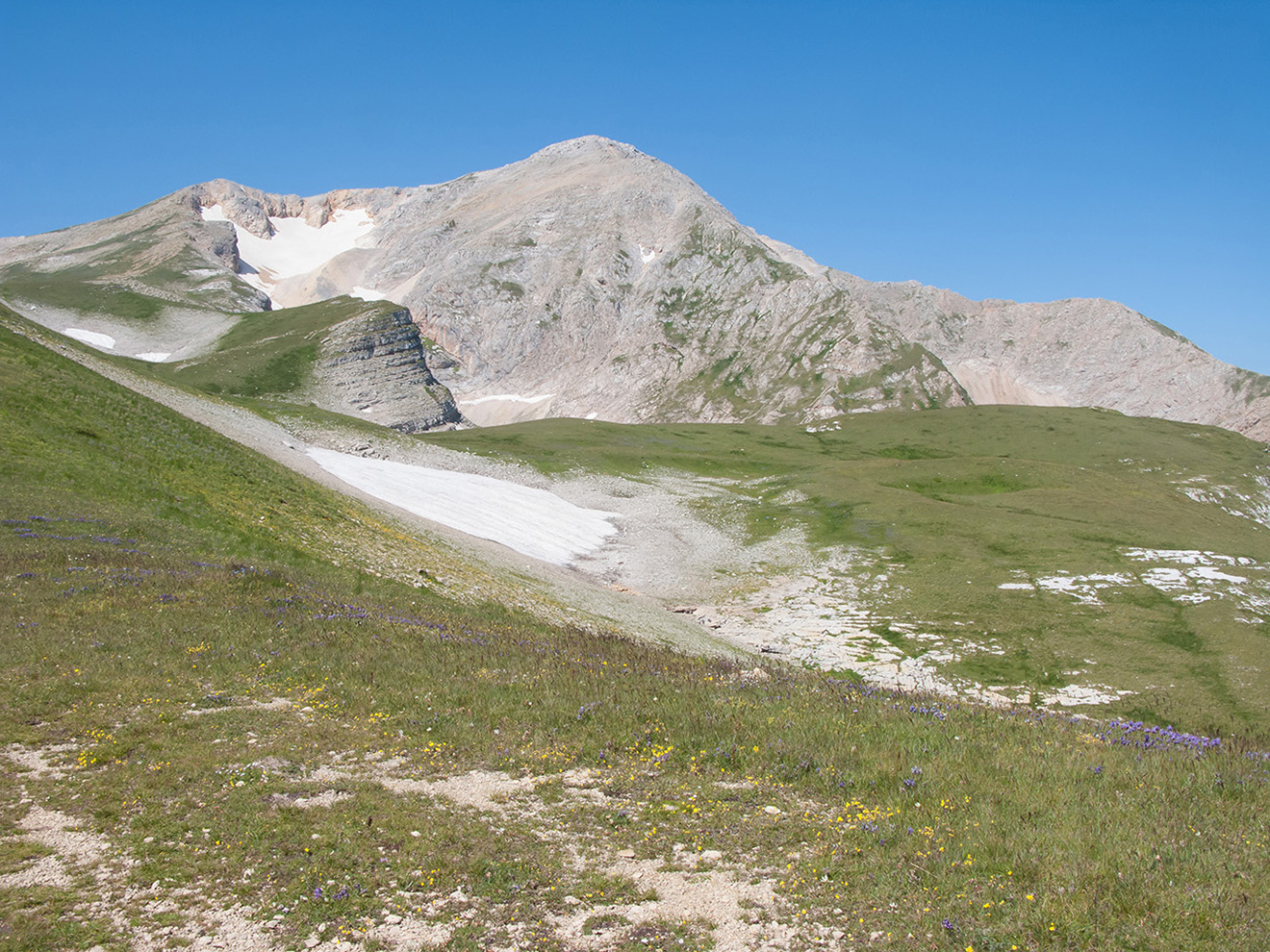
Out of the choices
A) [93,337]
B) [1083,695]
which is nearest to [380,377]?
[93,337]

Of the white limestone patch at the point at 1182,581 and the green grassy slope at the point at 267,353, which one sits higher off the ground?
the green grassy slope at the point at 267,353

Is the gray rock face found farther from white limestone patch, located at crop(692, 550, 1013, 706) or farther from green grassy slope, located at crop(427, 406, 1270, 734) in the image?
white limestone patch, located at crop(692, 550, 1013, 706)

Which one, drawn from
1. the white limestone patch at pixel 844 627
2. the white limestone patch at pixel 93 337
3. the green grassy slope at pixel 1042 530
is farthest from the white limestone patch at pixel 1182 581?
the white limestone patch at pixel 93 337

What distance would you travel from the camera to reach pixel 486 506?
61.9m

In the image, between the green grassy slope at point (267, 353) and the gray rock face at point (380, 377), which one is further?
the gray rock face at point (380, 377)

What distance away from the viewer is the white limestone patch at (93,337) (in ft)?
588

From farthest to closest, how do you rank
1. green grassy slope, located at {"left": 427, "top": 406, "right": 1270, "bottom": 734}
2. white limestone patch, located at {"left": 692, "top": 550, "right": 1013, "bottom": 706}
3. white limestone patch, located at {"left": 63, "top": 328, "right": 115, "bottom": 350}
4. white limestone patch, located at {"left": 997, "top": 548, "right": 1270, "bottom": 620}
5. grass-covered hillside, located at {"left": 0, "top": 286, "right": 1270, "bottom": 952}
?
white limestone patch, located at {"left": 63, "top": 328, "right": 115, "bottom": 350} → white limestone patch, located at {"left": 997, "top": 548, "right": 1270, "bottom": 620} → green grassy slope, located at {"left": 427, "top": 406, "right": 1270, "bottom": 734} → white limestone patch, located at {"left": 692, "top": 550, "right": 1013, "bottom": 706} → grass-covered hillside, located at {"left": 0, "top": 286, "right": 1270, "bottom": 952}

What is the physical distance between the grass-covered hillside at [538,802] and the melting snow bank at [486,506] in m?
33.8

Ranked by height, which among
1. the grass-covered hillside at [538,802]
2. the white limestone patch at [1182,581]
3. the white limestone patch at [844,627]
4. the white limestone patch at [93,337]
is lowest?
the white limestone patch at [844,627]

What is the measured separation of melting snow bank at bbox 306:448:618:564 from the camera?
55.2 m

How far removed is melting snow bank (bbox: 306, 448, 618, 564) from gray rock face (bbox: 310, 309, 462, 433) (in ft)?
290

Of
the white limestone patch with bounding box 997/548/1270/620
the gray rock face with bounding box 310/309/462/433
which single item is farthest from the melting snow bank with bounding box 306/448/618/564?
the gray rock face with bounding box 310/309/462/433

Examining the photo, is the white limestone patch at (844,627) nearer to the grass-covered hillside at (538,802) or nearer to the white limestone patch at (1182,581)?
the white limestone patch at (1182,581)

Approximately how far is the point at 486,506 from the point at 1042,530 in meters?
44.6
